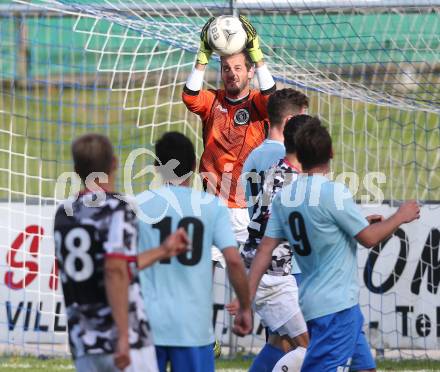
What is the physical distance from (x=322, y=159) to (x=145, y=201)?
981 millimetres

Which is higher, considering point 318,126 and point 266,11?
point 266,11

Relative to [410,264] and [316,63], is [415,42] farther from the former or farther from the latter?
[410,264]

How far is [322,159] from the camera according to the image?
5.89 meters

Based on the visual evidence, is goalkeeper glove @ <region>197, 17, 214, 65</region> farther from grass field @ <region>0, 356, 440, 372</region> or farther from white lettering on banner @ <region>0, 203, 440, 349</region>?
grass field @ <region>0, 356, 440, 372</region>

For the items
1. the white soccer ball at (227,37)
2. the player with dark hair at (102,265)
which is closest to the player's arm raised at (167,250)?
the player with dark hair at (102,265)

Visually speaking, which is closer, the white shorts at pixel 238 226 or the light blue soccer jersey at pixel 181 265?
the light blue soccer jersey at pixel 181 265

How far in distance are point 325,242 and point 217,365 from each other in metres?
3.49

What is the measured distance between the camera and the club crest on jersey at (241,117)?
8008mm

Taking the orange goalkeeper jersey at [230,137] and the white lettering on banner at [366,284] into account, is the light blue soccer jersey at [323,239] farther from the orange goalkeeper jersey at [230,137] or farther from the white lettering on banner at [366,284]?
the white lettering on banner at [366,284]

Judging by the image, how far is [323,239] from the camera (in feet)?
19.0

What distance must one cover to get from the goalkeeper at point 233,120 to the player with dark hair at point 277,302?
24.0 inches

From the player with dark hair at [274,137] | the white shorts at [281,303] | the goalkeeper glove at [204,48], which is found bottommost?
the white shorts at [281,303]

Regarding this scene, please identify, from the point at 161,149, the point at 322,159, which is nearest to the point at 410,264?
the point at 322,159

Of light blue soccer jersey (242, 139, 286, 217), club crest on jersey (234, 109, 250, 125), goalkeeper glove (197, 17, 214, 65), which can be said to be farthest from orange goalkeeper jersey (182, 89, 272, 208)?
light blue soccer jersey (242, 139, 286, 217)
